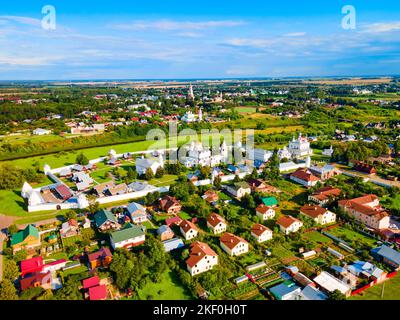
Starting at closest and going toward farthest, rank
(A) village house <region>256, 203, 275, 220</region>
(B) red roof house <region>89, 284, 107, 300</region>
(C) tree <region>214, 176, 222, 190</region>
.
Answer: (B) red roof house <region>89, 284, 107, 300</region>, (A) village house <region>256, 203, 275, 220</region>, (C) tree <region>214, 176, 222, 190</region>

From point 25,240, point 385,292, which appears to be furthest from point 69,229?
point 385,292

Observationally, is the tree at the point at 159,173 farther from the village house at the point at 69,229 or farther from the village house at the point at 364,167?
the village house at the point at 364,167

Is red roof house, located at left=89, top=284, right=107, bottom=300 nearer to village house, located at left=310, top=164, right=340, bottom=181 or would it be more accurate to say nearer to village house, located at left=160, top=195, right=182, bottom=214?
village house, located at left=160, top=195, right=182, bottom=214

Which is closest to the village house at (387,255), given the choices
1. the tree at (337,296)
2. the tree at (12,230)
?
the tree at (337,296)

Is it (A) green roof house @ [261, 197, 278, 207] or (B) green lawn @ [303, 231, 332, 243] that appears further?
(A) green roof house @ [261, 197, 278, 207]

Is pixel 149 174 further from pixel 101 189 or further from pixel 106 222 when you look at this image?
pixel 106 222

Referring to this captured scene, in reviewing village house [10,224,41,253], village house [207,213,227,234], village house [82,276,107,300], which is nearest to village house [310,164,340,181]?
village house [207,213,227,234]
